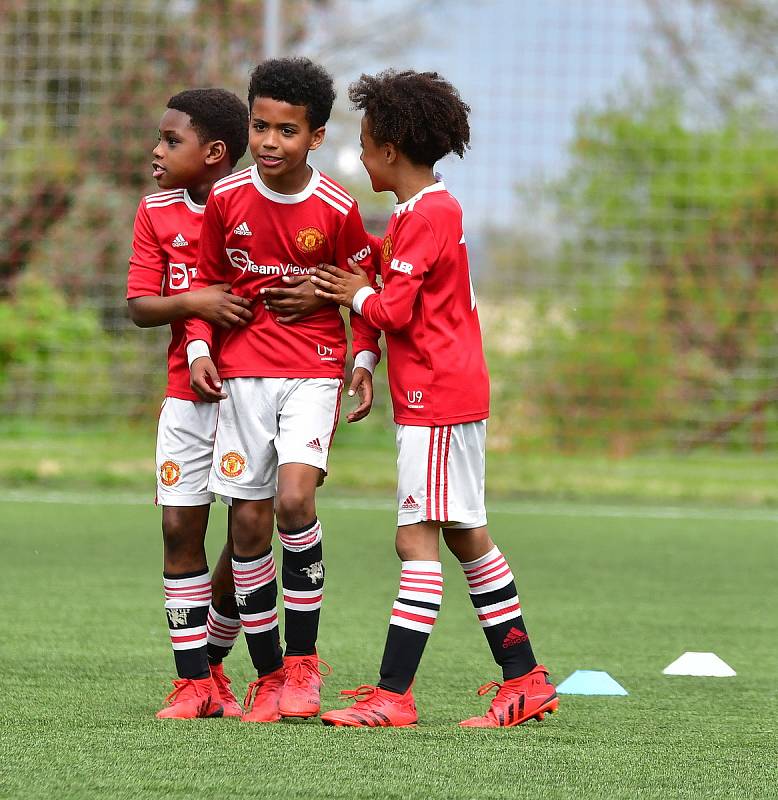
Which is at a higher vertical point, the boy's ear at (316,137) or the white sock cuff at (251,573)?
the boy's ear at (316,137)

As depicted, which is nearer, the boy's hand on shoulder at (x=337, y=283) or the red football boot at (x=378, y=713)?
the red football boot at (x=378, y=713)

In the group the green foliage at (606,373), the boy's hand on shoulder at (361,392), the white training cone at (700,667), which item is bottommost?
the green foliage at (606,373)

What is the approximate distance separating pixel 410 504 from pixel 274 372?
0.44 meters

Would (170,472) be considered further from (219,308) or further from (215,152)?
(215,152)

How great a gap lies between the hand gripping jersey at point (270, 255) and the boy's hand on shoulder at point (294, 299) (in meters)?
0.02

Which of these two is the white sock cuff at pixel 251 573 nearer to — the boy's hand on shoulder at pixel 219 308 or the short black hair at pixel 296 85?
the boy's hand on shoulder at pixel 219 308

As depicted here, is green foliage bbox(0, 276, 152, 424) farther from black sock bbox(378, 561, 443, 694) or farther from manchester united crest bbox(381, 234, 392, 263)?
black sock bbox(378, 561, 443, 694)

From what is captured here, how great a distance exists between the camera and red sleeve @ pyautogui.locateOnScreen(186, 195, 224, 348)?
131 inches

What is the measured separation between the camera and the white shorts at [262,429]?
3.31 metres

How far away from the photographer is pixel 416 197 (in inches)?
129


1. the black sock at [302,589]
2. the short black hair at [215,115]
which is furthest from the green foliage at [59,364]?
the black sock at [302,589]

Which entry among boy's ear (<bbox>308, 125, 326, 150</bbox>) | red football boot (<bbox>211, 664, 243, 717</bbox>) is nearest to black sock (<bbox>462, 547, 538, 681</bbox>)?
red football boot (<bbox>211, 664, 243, 717</bbox>)

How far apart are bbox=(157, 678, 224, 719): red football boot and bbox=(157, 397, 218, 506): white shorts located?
42 centimetres

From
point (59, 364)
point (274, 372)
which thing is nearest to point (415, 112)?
point (274, 372)
